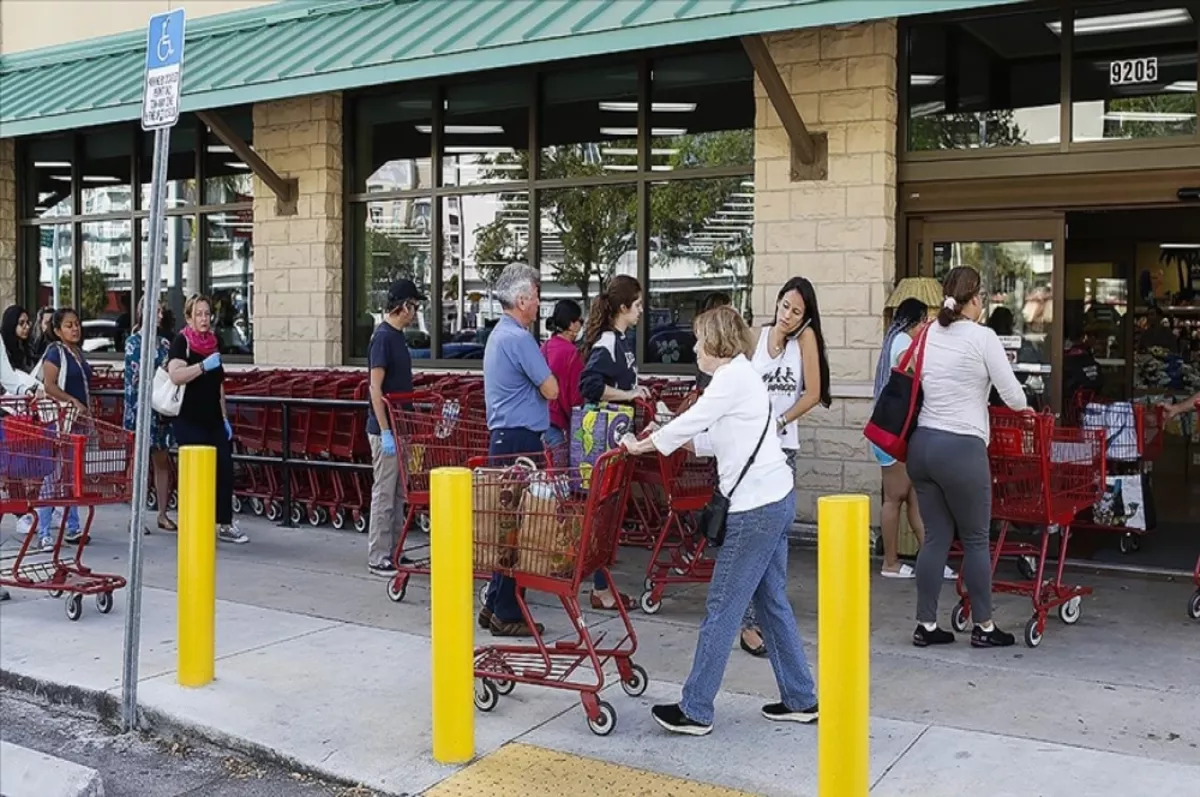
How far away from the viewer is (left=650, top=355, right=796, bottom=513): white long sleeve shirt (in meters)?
5.26

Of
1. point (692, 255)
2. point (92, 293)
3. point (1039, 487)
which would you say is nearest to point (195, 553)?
point (1039, 487)

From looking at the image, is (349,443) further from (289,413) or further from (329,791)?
(329,791)

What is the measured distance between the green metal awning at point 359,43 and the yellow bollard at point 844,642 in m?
3.95

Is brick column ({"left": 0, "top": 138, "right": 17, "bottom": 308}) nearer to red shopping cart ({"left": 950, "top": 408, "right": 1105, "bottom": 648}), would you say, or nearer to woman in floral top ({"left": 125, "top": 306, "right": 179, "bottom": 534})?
woman in floral top ({"left": 125, "top": 306, "right": 179, "bottom": 534})

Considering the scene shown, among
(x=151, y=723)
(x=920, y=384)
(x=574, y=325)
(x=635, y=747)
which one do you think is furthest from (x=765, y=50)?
(x=151, y=723)

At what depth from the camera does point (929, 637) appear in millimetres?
6812

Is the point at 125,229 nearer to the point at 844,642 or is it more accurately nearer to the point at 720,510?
the point at 720,510

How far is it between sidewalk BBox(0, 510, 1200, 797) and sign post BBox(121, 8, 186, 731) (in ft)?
1.10

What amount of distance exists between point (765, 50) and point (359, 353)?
5668mm

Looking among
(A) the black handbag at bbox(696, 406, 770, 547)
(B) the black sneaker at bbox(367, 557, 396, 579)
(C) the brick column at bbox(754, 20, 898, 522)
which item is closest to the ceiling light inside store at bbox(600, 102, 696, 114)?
(C) the brick column at bbox(754, 20, 898, 522)

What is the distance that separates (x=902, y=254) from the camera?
9.50m

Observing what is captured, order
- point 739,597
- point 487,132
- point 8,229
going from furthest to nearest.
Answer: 1. point 8,229
2. point 487,132
3. point 739,597

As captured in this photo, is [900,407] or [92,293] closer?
[900,407]

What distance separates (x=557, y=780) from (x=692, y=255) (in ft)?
20.9
